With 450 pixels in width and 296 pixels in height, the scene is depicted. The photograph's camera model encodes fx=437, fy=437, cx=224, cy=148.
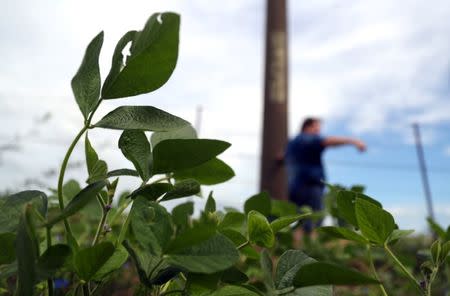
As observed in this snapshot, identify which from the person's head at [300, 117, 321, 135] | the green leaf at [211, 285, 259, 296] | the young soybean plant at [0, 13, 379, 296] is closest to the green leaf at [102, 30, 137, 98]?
the young soybean plant at [0, 13, 379, 296]

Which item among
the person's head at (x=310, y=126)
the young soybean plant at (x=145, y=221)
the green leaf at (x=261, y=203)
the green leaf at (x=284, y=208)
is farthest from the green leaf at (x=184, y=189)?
the person's head at (x=310, y=126)

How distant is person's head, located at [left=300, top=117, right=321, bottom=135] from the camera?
9.23 feet

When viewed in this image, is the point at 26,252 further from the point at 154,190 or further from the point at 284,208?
the point at 284,208

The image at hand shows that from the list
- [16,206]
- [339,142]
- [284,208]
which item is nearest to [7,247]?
[16,206]

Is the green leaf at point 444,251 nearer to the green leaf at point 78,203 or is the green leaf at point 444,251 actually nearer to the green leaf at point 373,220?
the green leaf at point 373,220

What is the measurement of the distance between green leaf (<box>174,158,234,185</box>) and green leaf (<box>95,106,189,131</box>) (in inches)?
2.5

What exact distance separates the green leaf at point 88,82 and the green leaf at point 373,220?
0.13 metres

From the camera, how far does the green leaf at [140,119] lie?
179 millimetres

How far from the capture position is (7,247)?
0.65ft

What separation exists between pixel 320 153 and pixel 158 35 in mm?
2487

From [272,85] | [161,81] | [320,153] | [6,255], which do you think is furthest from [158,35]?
[272,85]

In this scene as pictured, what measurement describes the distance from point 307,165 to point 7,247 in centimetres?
251

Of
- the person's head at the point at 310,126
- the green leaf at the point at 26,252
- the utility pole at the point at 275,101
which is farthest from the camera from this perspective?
the utility pole at the point at 275,101

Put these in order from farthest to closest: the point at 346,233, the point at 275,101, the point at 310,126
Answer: the point at 275,101 < the point at 310,126 < the point at 346,233
